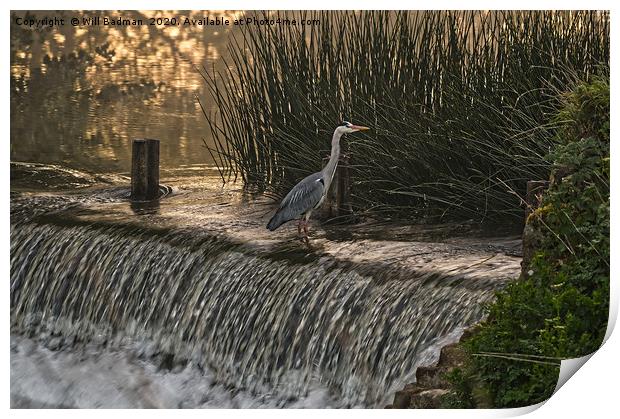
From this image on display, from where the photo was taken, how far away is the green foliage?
6297mm

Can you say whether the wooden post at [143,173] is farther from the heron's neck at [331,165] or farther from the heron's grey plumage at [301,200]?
the heron's neck at [331,165]

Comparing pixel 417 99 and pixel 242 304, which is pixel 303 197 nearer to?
pixel 242 304

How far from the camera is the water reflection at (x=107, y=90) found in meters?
7.44

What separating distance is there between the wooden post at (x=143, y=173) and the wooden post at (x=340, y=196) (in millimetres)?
1010

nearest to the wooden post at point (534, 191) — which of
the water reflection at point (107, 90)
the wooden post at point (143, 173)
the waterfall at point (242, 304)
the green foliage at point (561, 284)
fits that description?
the green foliage at point (561, 284)

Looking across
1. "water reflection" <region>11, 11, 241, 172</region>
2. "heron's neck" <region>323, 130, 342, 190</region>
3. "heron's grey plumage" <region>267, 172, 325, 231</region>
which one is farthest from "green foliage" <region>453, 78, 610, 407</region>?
"water reflection" <region>11, 11, 241, 172</region>

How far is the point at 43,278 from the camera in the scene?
8.24 meters

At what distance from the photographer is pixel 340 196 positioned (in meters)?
8.02

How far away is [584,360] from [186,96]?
3.09 meters

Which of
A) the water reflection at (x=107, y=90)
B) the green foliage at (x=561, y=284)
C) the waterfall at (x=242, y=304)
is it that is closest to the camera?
the green foliage at (x=561, y=284)

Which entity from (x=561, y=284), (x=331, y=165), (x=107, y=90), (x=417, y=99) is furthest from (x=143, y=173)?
(x=561, y=284)

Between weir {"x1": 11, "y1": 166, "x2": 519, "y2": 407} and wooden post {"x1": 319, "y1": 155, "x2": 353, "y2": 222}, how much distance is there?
0.15 metres

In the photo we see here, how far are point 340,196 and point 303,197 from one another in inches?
12.9
